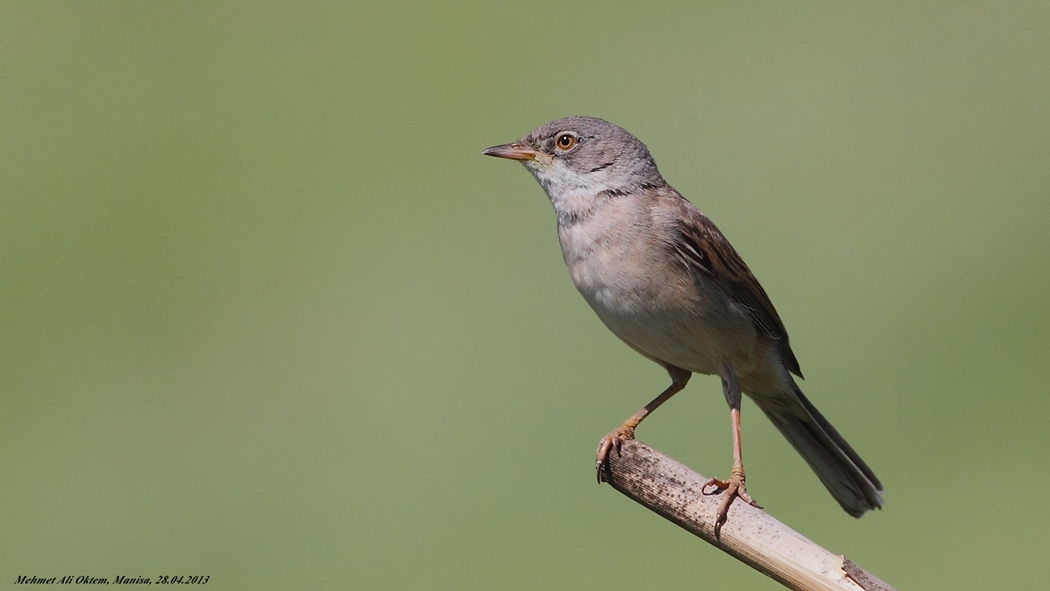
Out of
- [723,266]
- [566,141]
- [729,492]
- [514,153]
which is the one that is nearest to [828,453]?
[723,266]

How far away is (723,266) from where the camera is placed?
193 inches

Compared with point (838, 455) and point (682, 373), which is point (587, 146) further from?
point (838, 455)

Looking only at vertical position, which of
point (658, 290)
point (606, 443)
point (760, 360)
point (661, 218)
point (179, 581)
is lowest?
point (179, 581)

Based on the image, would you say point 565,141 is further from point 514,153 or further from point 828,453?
point 828,453

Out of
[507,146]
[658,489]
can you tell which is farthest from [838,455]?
[507,146]

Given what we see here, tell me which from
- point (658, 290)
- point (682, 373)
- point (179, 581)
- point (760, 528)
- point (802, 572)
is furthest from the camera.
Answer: point (179, 581)

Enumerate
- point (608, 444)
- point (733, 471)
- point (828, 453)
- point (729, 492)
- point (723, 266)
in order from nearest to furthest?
point (729, 492), point (733, 471), point (608, 444), point (723, 266), point (828, 453)

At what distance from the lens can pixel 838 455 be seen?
499 cm

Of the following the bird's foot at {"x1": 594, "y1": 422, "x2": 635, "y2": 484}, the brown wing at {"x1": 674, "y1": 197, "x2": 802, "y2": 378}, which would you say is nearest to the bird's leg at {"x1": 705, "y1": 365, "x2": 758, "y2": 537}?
the brown wing at {"x1": 674, "y1": 197, "x2": 802, "y2": 378}

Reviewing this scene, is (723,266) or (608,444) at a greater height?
(723,266)

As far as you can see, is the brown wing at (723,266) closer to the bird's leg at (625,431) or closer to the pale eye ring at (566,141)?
the bird's leg at (625,431)

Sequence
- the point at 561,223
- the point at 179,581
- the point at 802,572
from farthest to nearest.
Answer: the point at 179,581 → the point at 561,223 → the point at 802,572

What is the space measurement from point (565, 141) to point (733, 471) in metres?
1.84

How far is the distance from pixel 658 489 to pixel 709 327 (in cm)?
125
